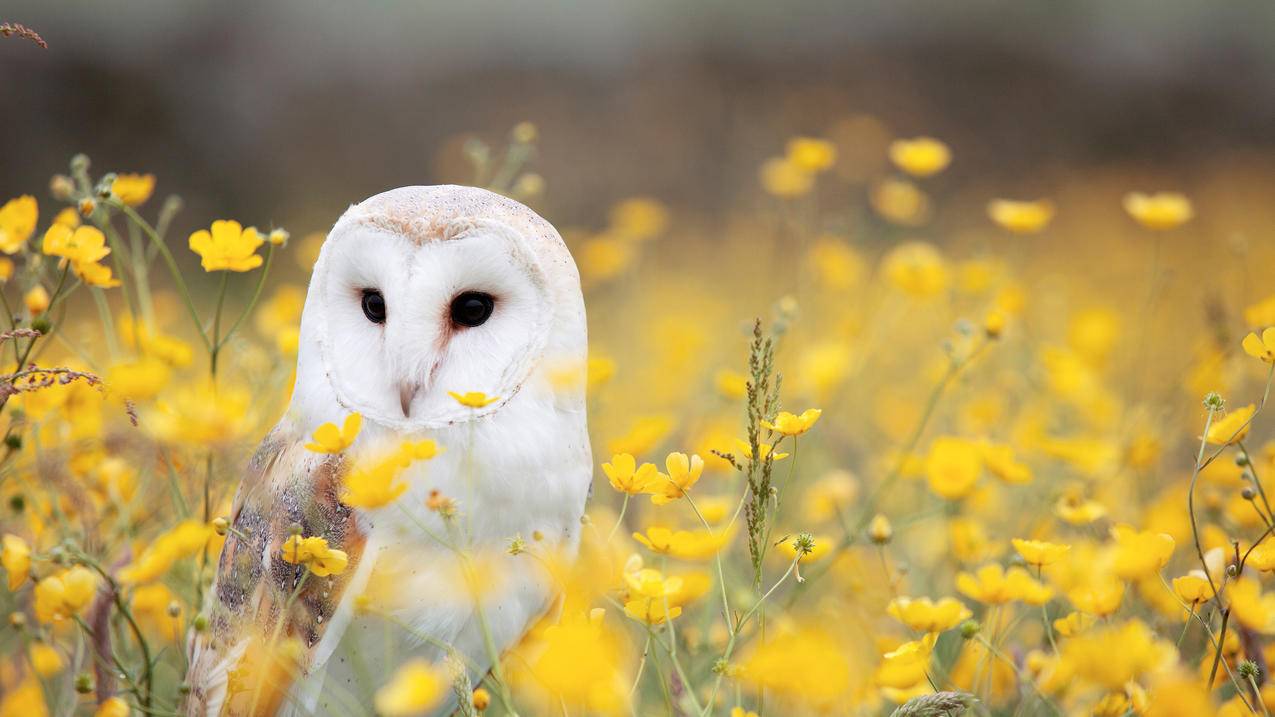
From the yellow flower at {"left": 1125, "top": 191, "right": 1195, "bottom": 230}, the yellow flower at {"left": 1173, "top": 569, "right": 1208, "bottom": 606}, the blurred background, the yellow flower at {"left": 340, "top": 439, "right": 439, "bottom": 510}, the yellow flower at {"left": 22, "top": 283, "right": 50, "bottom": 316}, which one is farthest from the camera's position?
the blurred background

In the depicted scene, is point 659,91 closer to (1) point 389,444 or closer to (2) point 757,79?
(2) point 757,79

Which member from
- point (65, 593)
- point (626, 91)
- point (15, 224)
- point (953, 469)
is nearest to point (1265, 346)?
point (953, 469)

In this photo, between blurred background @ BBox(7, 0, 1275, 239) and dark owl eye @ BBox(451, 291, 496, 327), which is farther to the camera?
blurred background @ BBox(7, 0, 1275, 239)

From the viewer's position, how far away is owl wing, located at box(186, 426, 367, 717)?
1.04 m

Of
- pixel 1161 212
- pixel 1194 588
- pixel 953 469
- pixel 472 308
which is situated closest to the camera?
pixel 1194 588

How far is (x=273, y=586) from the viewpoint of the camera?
3.36 feet

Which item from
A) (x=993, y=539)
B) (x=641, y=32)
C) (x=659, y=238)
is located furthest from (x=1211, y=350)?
(x=641, y=32)

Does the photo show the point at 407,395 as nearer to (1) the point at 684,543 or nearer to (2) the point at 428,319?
(2) the point at 428,319

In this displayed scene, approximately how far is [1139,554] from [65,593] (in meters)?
0.87

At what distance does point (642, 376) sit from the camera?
2461mm

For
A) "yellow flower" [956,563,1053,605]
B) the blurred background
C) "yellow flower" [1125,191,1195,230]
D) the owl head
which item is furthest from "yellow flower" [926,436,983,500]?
the blurred background

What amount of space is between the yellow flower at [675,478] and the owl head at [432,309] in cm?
20

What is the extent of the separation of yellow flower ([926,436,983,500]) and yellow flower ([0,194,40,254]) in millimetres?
982

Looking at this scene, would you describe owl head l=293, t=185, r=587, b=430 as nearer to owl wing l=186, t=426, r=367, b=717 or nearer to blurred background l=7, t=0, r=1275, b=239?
owl wing l=186, t=426, r=367, b=717
